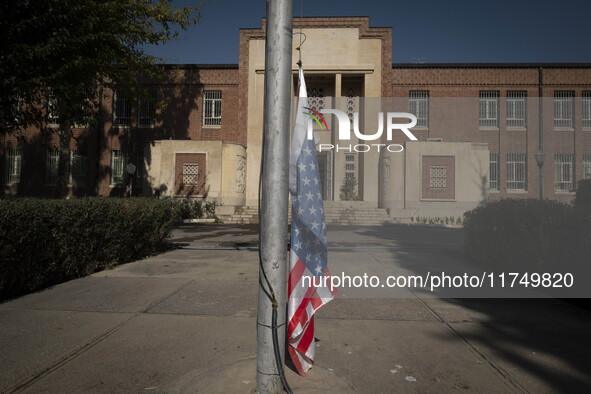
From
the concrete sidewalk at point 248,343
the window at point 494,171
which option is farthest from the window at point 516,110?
the concrete sidewalk at point 248,343

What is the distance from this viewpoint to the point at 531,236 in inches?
234

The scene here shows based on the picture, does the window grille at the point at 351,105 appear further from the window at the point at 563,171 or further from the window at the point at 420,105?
the window at the point at 563,171

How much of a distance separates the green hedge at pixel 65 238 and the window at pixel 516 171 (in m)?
28.0

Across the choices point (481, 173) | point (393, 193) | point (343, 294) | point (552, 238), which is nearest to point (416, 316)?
point (343, 294)

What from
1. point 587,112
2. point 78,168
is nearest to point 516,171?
point 587,112

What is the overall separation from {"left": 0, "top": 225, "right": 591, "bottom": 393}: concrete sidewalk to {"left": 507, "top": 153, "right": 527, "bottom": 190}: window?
26417 mm

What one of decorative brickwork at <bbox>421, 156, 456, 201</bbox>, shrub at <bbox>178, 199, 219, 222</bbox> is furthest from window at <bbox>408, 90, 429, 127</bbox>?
shrub at <bbox>178, 199, 219, 222</bbox>

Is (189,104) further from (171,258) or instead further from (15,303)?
(15,303)

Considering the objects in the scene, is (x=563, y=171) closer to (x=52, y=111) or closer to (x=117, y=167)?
(x=52, y=111)

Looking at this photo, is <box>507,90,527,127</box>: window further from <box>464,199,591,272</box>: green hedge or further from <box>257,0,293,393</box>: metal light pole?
<box>257,0,293,393</box>: metal light pole

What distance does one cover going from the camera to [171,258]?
8258 mm

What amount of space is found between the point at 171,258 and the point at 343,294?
4715 millimetres

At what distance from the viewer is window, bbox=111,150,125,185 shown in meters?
28.3

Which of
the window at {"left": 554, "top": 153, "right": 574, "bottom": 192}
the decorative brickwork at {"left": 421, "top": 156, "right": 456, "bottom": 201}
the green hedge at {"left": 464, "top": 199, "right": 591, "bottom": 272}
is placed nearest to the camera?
the green hedge at {"left": 464, "top": 199, "right": 591, "bottom": 272}
